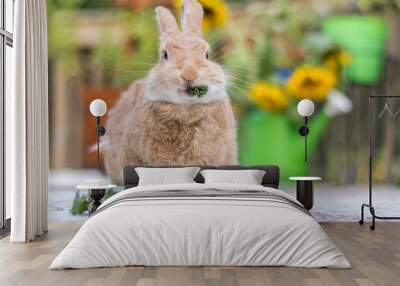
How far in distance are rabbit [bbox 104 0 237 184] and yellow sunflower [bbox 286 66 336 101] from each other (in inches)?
31.3

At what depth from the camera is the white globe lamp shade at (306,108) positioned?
6.49 metres

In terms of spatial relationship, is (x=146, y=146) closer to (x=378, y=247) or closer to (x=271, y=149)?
(x=271, y=149)

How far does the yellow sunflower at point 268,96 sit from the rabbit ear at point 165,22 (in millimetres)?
1137

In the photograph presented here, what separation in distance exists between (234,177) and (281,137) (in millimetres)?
1159

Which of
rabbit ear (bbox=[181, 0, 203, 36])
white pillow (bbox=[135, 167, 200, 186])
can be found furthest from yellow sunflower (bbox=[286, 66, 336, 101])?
white pillow (bbox=[135, 167, 200, 186])

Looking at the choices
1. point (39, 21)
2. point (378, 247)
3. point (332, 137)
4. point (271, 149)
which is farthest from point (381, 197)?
point (39, 21)

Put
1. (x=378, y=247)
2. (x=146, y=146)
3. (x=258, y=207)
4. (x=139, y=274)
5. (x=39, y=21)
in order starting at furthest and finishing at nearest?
(x=146, y=146)
(x=39, y=21)
(x=378, y=247)
(x=258, y=207)
(x=139, y=274)

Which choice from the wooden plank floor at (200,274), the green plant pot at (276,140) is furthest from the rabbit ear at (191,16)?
the wooden plank floor at (200,274)

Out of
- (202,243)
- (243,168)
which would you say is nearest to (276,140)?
(243,168)

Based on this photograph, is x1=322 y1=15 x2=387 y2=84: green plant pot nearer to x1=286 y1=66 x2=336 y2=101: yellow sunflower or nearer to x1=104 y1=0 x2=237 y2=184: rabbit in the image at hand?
x1=286 y1=66 x2=336 y2=101: yellow sunflower

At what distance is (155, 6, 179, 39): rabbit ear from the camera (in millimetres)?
6852

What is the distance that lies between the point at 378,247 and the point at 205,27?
3.20m

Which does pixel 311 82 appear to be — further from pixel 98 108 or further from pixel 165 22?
pixel 98 108

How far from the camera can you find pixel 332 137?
6910 mm
